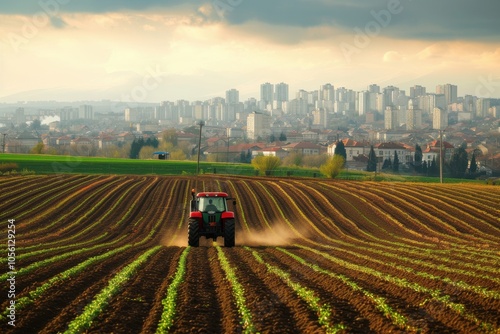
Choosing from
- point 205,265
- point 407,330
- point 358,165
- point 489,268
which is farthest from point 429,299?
point 358,165

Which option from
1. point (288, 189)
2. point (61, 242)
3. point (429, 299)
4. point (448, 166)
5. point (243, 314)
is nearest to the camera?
point (243, 314)

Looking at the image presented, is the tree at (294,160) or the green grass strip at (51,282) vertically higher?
the tree at (294,160)

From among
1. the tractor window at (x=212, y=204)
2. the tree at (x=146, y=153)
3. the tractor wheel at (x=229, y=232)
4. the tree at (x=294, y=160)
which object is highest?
the tree at (x=146, y=153)

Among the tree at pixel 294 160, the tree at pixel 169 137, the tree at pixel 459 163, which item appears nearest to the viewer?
the tree at pixel 459 163

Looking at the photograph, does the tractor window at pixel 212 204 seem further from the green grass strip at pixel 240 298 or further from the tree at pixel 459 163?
the tree at pixel 459 163

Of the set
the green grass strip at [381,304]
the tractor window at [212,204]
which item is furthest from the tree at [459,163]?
the green grass strip at [381,304]

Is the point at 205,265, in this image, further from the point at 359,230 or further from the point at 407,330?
the point at 359,230
